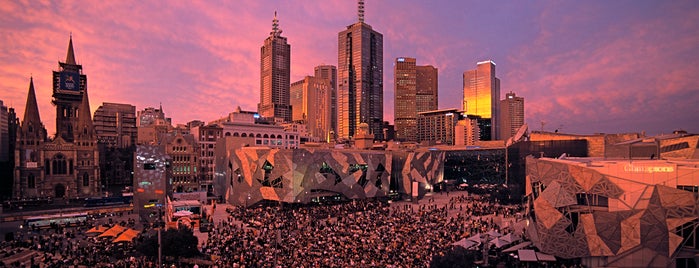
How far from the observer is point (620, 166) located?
23281 millimetres

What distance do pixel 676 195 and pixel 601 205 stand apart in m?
3.59

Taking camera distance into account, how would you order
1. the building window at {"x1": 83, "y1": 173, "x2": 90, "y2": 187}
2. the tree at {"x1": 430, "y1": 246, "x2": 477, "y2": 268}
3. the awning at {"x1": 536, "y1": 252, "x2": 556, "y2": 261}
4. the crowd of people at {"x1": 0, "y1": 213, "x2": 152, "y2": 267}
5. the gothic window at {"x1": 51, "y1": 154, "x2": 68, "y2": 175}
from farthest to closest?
1. the building window at {"x1": 83, "y1": 173, "x2": 90, "y2": 187}
2. the gothic window at {"x1": 51, "y1": 154, "x2": 68, "y2": 175}
3. the crowd of people at {"x1": 0, "y1": 213, "x2": 152, "y2": 267}
4. the awning at {"x1": 536, "y1": 252, "x2": 556, "y2": 261}
5. the tree at {"x1": 430, "y1": 246, "x2": 477, "y2": 268}

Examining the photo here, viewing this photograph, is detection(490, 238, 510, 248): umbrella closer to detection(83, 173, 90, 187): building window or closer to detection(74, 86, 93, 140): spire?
detection(83, 173, 90, 187): building window

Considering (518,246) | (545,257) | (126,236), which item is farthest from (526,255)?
(126,236)

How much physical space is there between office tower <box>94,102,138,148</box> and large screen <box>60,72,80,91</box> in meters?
45.1

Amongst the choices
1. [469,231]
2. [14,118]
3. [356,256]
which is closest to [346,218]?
[469,231]

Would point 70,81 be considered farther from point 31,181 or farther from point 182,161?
point 182,161

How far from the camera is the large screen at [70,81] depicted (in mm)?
83819

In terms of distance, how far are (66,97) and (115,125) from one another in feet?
173

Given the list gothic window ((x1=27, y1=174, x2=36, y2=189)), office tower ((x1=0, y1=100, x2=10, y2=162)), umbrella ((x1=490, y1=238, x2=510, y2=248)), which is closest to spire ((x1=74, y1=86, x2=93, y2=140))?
gothic window ((x1=27, y1=174, x2=36, y2=189))

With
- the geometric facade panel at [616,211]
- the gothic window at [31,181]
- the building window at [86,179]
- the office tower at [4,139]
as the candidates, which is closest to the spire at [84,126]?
the building window at [86,179]

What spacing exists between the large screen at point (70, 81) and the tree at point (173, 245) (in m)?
74.2

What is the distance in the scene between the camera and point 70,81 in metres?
84.9

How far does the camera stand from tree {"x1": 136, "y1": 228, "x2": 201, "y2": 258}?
1061 inches
